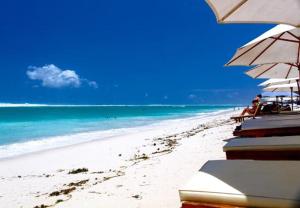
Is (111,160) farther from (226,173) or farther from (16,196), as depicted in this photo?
(226,173)

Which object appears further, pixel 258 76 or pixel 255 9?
pixel 258 76

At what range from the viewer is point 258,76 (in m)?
9.35

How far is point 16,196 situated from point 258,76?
718cm

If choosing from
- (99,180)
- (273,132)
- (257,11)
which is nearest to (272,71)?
(273,132)

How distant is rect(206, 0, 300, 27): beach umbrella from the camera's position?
10.7 ft

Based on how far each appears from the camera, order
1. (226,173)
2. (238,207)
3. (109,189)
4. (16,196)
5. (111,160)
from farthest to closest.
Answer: (111,160) < (16,196) < (109,189) < (226,173) < (238,207)

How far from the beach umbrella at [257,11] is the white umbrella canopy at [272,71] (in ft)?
18.4

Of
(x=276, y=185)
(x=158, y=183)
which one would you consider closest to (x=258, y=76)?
(x=158, y=183)

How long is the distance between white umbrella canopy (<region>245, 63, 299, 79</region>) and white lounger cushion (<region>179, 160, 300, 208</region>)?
712cm

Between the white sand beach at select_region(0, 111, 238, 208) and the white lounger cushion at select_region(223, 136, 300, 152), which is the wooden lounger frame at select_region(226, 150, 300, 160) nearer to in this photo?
the white lounger cushion at select_region(223, 136, 300, 152)

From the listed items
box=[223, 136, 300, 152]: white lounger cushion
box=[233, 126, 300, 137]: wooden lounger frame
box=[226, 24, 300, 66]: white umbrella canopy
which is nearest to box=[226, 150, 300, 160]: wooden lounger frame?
box=[223, 136, 300, 152]: white lounger cushion

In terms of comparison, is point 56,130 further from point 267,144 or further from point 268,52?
point 267,144

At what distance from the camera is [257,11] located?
3.43 m

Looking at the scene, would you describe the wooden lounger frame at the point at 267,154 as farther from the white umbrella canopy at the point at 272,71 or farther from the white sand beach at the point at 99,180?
the white umbrella canopy at the point at 272,71
